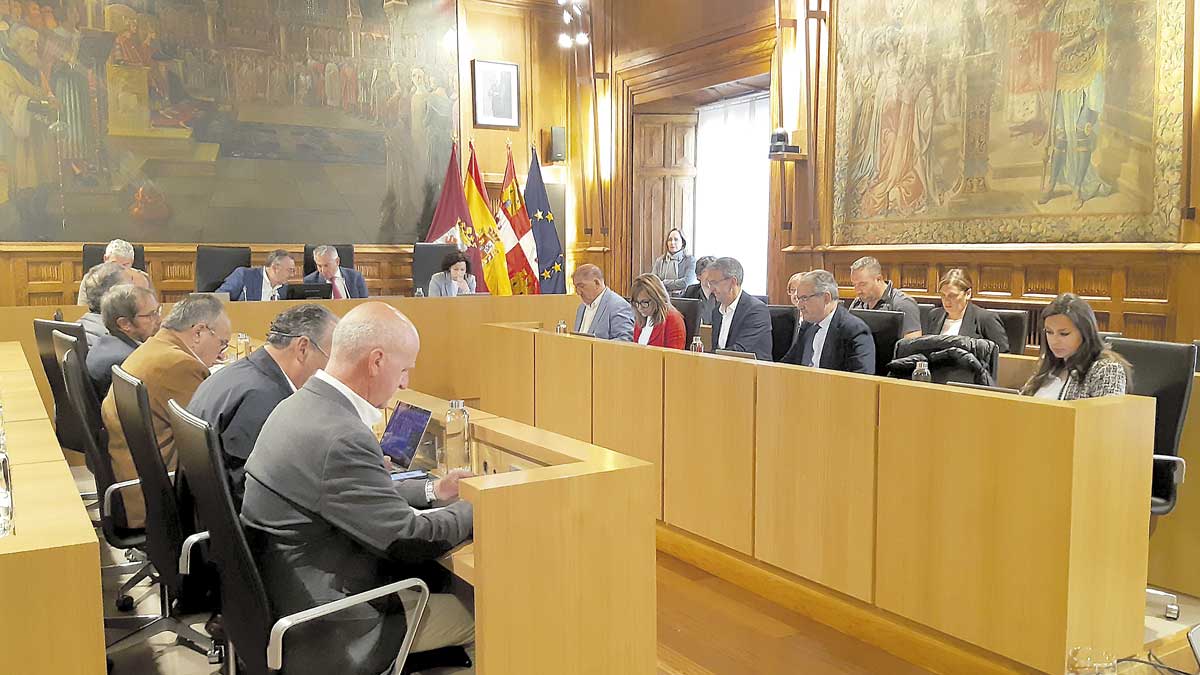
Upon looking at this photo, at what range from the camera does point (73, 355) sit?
3668 mm

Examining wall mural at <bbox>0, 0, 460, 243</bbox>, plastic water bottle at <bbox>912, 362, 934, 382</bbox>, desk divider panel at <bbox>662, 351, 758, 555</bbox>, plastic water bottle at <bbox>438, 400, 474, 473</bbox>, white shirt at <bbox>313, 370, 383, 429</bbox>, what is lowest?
desk divider panel at <bbox>662, 351, 758, 555</bbox>

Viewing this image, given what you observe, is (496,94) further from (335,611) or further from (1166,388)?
(335,611)

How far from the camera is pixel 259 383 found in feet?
10.4

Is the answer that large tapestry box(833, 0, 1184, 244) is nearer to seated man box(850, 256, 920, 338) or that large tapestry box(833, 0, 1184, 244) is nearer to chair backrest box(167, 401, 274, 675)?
seated man box(850, 256, 920, 338)

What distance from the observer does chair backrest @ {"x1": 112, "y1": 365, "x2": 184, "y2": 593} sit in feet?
9.61

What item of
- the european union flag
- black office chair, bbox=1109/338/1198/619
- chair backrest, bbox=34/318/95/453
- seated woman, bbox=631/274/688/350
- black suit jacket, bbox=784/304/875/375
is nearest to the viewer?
black office chair, bbox=1109/338/1198/619

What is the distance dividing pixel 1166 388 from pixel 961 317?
89.6 inches

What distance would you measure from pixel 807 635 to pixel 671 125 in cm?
888

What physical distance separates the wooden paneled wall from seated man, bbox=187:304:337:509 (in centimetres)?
742

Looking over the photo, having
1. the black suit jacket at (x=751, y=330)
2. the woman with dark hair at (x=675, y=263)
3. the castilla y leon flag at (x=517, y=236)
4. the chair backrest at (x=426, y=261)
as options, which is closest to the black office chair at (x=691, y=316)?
the black suit jacket at (x=751, y=330)

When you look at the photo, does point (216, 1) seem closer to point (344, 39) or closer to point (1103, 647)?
point (344, 39)

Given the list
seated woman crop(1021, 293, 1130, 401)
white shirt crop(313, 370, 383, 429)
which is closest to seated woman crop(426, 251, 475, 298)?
seated woman crop(1021, 293, 1130, 401)

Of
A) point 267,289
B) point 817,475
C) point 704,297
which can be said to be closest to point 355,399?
point 817,475

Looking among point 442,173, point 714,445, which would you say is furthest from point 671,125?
point 714,445
